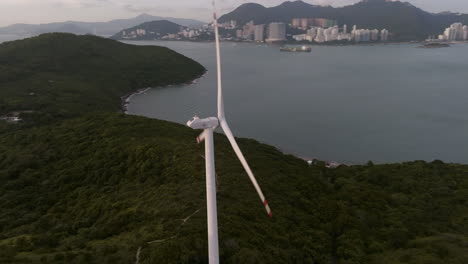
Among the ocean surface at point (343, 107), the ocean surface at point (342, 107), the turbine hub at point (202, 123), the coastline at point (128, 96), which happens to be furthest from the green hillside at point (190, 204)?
the coastline at point (128, 96)

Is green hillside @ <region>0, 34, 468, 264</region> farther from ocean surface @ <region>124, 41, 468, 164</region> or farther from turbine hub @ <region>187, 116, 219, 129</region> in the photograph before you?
ocean surface @ <region>124, 41, 468, 164</region>

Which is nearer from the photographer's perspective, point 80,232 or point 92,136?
point 80,232

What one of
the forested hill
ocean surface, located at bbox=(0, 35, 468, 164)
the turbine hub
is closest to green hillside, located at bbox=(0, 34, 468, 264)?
the turbine hub

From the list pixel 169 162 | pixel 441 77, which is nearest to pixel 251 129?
pixel 169 162

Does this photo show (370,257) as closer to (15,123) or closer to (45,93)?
(15,123)

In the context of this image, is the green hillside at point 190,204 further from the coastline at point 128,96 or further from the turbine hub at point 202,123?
the coastline at point 128,96

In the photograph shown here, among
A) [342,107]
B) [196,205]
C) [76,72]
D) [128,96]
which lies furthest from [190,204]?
[76,72]
